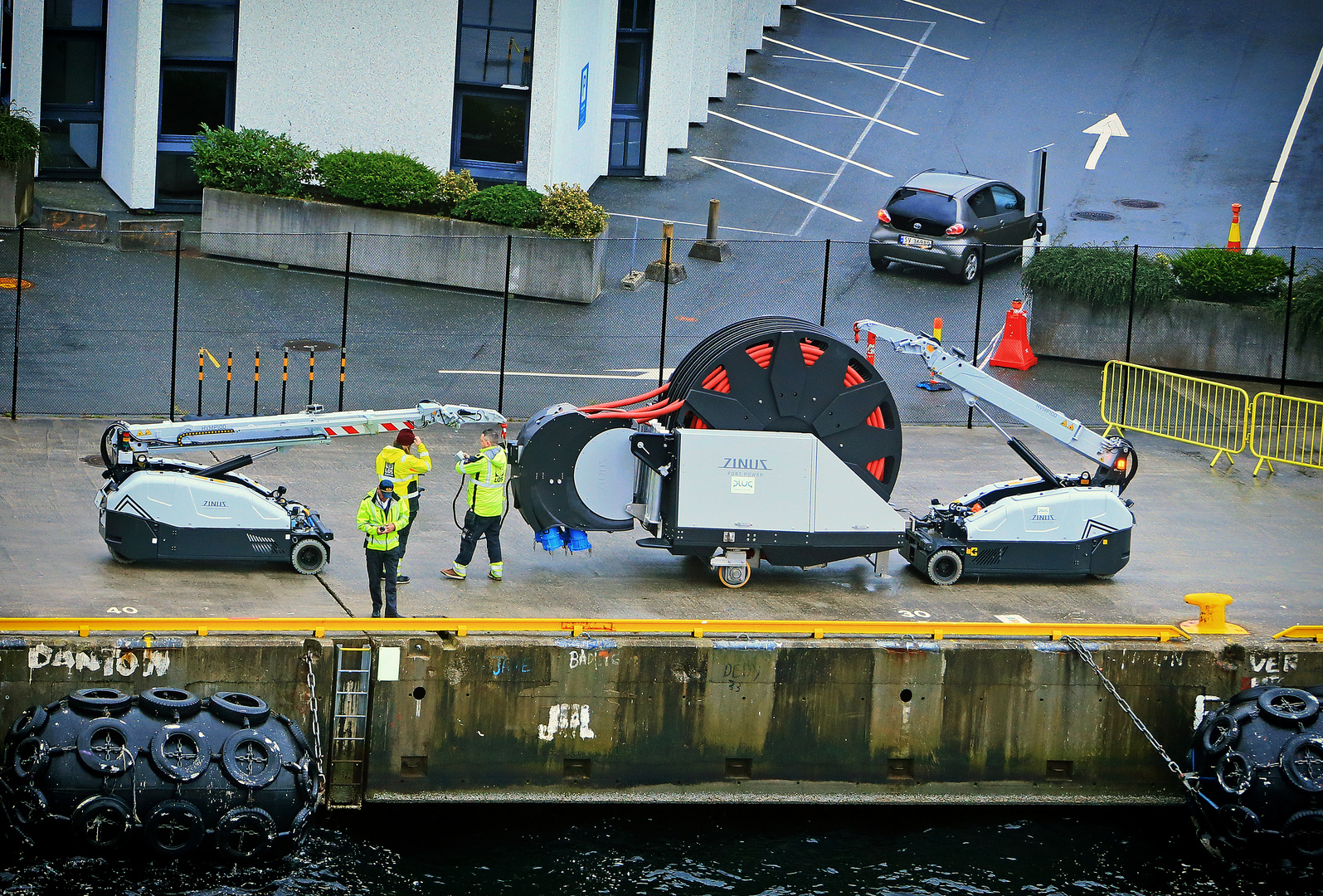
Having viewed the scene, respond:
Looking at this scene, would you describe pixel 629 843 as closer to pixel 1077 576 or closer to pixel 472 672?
pixel 472 672

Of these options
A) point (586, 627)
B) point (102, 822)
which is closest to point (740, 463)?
point (586, 627)

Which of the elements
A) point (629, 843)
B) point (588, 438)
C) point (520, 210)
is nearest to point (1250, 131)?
point (520, 210)

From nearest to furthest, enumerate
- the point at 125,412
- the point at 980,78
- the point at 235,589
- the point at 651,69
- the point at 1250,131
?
the point at 235,589 < the point at 125,412 < the point at 651,69 < the point at 1250,131 < the point at 980,78

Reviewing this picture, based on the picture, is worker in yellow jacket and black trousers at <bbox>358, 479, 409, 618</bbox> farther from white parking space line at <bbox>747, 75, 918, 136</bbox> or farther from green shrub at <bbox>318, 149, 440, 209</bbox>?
white parking space line at <bbox>747, 75, 918, 136</bbox>

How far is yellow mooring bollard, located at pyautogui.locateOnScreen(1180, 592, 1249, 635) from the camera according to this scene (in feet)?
53.7

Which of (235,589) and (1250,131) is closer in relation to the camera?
(235,589)

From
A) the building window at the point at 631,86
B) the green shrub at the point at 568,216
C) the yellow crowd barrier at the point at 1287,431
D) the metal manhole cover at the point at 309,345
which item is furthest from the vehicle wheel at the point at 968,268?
the metal manhole cover at the point at 309,345

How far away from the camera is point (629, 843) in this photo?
15.0 metres

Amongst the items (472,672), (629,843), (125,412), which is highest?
(125,412)

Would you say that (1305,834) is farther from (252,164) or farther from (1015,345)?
(252,164)

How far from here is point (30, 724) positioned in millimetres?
13445

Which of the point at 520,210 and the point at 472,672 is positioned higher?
the point at 520,210

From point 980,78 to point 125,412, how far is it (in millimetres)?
27071

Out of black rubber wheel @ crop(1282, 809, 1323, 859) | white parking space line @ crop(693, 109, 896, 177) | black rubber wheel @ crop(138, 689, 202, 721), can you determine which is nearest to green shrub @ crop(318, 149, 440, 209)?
white parking space line @ crop(693, 109, 896, 177)
